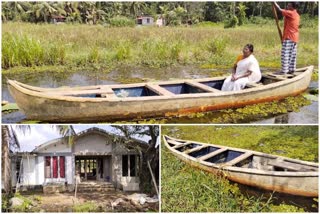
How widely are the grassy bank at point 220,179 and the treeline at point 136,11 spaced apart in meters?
12.0

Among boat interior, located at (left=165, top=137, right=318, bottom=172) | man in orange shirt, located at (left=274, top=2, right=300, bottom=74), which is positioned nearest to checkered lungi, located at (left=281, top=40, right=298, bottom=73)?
man in orange shirt, located at (left=274, top=2, right=300, bottom=74)

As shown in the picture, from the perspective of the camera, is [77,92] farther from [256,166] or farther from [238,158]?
[256,166]

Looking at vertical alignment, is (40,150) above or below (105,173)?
above

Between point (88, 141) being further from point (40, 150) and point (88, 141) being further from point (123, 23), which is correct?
point (123, 23)

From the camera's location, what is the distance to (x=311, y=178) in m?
3.19

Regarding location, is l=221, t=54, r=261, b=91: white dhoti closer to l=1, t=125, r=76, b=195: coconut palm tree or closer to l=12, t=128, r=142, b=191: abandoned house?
l=12, t=128, r=142, b=191: abandoned house

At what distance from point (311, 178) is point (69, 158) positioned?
3283 millimetres

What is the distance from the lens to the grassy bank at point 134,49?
709 centimetres

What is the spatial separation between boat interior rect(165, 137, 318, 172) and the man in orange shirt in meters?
1.73

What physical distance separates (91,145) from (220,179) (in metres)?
2.17

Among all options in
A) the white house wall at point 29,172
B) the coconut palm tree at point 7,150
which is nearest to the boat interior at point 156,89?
the coconut palm tree at point 7,150

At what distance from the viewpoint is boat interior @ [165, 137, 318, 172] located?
3848 mm

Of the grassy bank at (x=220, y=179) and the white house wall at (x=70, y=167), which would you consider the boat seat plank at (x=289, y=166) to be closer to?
the grassy bank at (x=220, y=179)

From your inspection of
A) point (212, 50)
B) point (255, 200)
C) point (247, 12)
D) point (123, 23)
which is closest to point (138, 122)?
point (255, 200)
